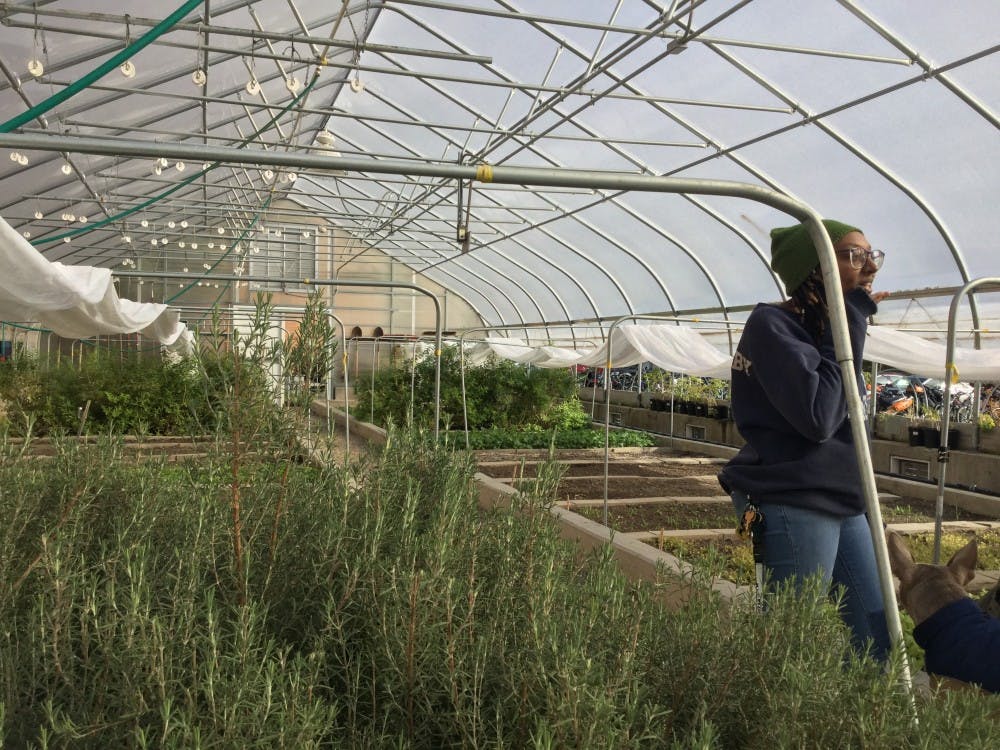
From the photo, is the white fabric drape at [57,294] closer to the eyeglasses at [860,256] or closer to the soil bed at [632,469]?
the eyeglasses at [860,256]

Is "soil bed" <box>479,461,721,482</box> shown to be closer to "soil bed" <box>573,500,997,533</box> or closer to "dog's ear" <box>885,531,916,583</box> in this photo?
"soil bed" <box>573,500,997,533</box>

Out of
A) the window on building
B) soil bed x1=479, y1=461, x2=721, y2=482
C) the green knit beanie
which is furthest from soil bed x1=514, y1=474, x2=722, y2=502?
the window on building

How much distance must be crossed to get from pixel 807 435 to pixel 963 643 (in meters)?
0.55

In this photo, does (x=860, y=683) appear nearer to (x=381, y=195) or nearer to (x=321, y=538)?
(x=321, y=538)

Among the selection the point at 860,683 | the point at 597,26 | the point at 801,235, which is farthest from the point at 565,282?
the point at 860,683

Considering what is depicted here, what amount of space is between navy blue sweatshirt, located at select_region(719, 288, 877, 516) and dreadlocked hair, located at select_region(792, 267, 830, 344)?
0.9 inches

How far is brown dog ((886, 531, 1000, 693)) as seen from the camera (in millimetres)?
1511

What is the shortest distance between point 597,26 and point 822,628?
286 inches

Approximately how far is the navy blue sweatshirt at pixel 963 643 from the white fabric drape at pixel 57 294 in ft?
6.55

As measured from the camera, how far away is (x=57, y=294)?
453 cm

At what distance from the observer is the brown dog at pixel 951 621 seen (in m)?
1.51

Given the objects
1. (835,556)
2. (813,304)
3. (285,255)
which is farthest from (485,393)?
(285,255)

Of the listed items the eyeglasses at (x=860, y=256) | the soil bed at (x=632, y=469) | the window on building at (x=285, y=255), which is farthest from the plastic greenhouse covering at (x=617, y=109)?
the window on building at (x=285, y=255)

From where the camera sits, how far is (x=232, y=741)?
30.0 inches
